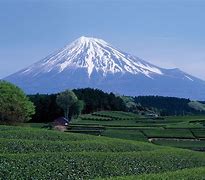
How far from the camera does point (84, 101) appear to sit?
140 metres

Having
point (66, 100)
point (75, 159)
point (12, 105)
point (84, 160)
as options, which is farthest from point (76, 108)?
point (75, 159)

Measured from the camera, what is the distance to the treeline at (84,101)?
416 ft

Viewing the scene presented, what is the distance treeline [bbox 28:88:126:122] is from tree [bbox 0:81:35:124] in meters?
40.1

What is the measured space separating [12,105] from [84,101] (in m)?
60.2

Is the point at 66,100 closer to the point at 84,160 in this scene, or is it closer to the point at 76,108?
the point at 76,108

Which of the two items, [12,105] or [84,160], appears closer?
[84,160]

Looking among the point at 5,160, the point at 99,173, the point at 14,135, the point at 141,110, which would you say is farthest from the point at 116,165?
the point at 141,110

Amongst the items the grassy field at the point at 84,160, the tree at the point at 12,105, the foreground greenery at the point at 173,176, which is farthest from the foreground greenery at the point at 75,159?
the tree at the point at 12,105

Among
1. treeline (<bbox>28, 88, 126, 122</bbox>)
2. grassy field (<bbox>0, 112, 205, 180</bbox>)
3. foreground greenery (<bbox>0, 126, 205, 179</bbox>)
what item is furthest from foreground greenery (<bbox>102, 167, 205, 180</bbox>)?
treeline (<bbox>28, 88, 126, 122</bbox>)

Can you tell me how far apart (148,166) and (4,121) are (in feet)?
163

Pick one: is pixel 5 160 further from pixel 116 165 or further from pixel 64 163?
pixel 116 165

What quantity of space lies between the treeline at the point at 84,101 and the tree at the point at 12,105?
4007 cm

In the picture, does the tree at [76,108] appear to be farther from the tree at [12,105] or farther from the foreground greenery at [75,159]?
the foreground greenery at [75,159]

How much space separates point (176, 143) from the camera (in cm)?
6562
